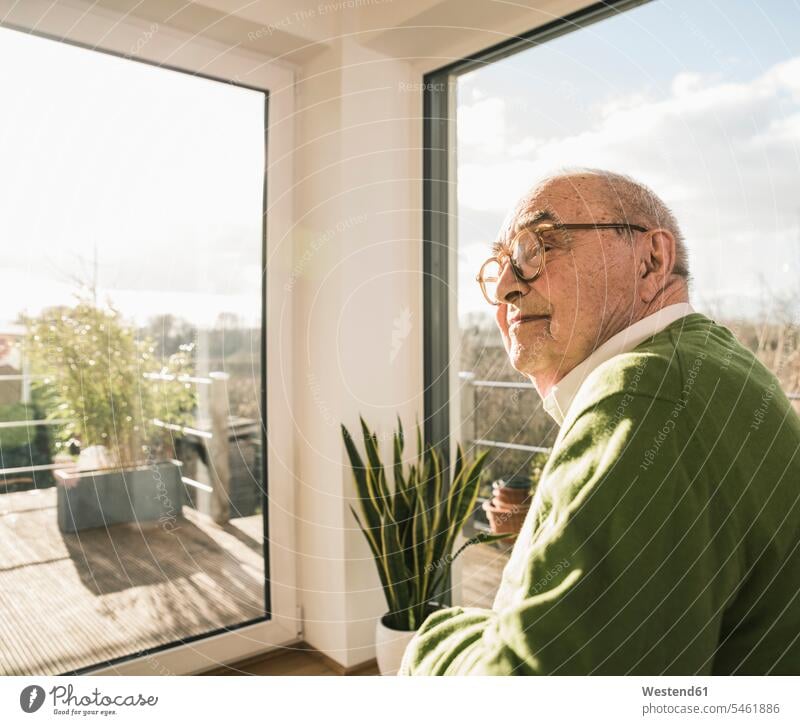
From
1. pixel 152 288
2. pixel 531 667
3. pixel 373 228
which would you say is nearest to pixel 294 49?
pixel 373 228

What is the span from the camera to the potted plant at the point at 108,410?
190 centimetres

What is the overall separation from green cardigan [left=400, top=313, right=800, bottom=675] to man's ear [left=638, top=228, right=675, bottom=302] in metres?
0.14

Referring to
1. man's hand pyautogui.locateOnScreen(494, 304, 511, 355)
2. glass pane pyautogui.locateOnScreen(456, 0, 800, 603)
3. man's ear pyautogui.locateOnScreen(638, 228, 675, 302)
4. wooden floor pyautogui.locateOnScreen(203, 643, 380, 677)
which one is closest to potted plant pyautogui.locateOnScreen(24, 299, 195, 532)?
wooden floor pyautogui.locateOnScreen(203, 643, 380, 677)

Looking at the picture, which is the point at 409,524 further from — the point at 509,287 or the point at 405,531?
→ the point at 509,287

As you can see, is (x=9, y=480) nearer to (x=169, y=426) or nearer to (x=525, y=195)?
(x=169, y=426)

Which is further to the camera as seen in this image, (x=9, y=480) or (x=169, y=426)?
(x=169, y=426)

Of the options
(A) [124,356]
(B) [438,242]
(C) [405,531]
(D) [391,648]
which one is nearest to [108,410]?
(A) [124,356]

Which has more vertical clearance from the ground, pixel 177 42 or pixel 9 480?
pixel 177 42

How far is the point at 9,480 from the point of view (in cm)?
183

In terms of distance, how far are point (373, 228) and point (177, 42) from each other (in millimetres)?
851

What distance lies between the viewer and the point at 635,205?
0.90m

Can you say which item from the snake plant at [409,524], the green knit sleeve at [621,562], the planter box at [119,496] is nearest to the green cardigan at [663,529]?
the green knit sleeve at [621,562]

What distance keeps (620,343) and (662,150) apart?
117 cm

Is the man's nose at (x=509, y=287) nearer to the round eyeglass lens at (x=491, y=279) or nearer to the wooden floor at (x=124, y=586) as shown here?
the round eyeglass lens at (x=491, y=279)
